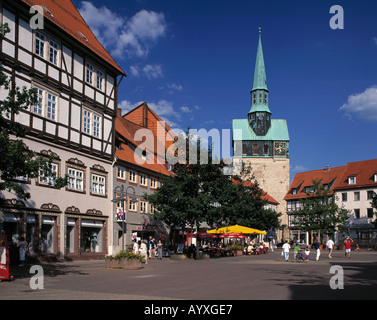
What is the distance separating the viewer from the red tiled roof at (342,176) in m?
83.8

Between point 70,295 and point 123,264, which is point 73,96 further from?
point 70,295

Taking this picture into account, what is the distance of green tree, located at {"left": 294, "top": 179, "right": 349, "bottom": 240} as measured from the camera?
68.0 meters

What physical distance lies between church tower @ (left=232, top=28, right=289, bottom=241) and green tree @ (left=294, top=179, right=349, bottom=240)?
1474 inches

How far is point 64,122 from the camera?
3120 centimetres

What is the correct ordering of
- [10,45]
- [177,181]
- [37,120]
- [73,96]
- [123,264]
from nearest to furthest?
[123,264], [10,45], [37,120], [73,96], [177,181]

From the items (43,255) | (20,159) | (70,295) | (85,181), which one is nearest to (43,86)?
(85,181)

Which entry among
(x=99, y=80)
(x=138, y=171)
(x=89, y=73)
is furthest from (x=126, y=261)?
(x=138, y=171)

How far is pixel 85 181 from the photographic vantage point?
3369 cm

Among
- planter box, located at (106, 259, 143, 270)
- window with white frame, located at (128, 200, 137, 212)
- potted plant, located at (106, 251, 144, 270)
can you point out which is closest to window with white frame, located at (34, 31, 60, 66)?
potted plant, located at (106, 251, 144, 270)

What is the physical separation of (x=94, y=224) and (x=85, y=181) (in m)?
3.29

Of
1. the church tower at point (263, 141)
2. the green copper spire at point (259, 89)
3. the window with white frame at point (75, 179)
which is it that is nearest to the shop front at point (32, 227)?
the window with white frame at point (75, 179)

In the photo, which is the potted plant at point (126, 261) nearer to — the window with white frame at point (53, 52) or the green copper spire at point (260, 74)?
the window with white frame at point (53, 52)

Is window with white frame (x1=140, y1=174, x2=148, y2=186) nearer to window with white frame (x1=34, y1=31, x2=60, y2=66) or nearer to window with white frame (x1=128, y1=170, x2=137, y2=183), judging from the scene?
window with white frame (x1=128, y1=170, x2=137, y2=183)

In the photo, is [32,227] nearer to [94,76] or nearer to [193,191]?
[94,76]
